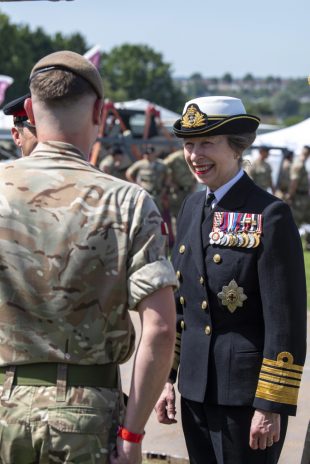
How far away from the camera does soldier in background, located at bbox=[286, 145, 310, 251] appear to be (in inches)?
696

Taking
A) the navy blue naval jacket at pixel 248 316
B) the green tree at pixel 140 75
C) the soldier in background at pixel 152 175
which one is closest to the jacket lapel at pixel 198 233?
the navy blue naval jacket at pixel 248 316

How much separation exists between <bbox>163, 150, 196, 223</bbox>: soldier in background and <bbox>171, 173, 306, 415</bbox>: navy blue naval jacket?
13447mm

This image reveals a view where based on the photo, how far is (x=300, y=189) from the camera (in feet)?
58.4

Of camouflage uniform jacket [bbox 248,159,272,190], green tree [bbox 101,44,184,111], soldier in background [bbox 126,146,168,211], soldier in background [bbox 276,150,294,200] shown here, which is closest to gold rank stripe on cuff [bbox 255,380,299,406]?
soldier in background [bbox 126,146,168,211]

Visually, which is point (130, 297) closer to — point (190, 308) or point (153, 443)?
point (190, 308)

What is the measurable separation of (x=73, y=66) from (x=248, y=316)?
3.74ft

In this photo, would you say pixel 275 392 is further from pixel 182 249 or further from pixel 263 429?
pixel 182 249

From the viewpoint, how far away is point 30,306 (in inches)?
95.7

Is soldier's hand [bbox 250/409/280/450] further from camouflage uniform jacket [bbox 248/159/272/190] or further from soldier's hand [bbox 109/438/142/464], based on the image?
camouflage uniform jacket [bbox 248/159/272/190]

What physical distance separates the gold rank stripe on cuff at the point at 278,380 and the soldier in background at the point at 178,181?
1371 cm

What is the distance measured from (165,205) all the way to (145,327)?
14.2 meters

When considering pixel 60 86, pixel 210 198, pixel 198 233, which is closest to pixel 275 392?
pixel 198 233

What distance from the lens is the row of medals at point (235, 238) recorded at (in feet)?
10.4

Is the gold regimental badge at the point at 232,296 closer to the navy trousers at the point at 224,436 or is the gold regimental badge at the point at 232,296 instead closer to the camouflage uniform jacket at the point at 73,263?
the navy trousers at the point at 224,436
